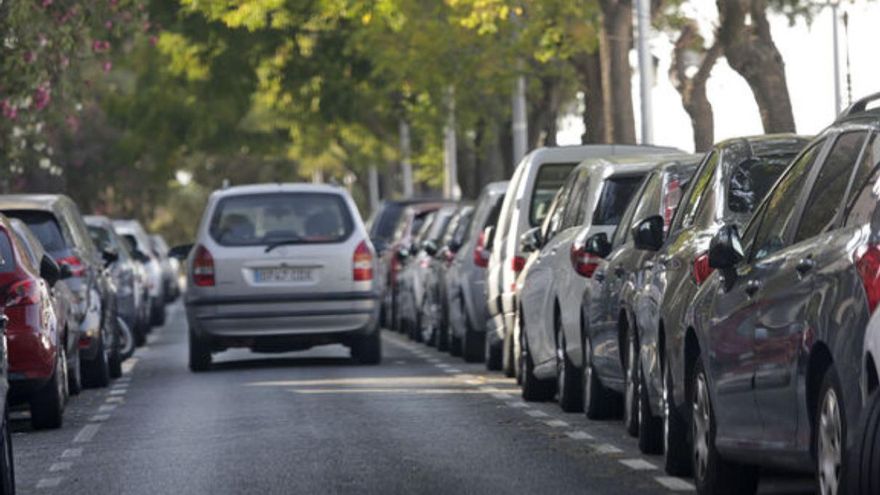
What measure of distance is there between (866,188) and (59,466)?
6783 millimetres

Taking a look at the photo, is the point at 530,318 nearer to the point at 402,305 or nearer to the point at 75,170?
the point at 402,305

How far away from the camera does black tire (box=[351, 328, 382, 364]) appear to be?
27453 millimetres

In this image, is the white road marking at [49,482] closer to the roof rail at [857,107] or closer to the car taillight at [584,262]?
the car taillight at [584,262]

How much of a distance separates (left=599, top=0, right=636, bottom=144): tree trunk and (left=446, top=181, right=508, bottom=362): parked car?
9.23 meters

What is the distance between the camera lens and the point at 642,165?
64.2ft

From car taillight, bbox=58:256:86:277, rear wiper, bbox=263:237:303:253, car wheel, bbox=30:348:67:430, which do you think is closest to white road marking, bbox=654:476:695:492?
car wheel, bbox=30:348:67:430

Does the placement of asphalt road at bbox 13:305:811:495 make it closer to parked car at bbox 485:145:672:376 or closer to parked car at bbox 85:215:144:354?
parked car at bbox 485:145:672:376

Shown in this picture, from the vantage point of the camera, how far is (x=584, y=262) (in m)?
19.2

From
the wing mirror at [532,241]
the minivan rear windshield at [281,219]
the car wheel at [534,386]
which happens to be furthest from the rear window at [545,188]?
the minivan rear windshield at [281,219]

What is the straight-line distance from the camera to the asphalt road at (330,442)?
14523mm

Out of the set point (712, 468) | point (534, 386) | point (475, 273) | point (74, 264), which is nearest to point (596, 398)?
point (534, 386)

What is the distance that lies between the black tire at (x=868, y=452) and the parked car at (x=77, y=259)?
14.1 metres

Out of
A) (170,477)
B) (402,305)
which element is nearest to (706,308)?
(170,477)

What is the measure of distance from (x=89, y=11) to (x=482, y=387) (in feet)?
34.4
